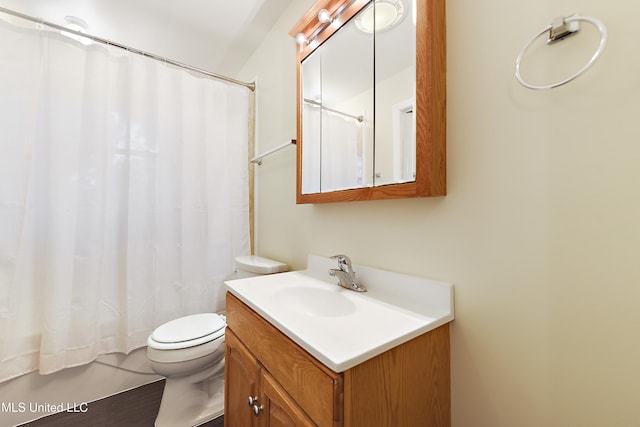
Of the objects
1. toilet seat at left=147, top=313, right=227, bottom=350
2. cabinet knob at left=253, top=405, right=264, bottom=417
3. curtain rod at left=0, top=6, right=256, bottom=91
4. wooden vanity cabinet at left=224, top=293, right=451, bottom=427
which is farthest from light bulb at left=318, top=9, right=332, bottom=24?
toilet seat at left=147, top=313, right=227, bottom=350

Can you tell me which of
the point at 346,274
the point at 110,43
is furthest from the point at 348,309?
the point at 110,43

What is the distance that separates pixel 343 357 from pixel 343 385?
6 centimetres

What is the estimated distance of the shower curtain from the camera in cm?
133

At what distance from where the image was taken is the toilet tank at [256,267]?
5.08ft

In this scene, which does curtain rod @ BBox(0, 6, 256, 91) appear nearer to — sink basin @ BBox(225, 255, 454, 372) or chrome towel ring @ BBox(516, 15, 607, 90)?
sink basin @ BBox(225, 255, 454, 372)

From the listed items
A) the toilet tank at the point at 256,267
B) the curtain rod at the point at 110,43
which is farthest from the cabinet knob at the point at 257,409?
the curtain rod at the point at 110,43

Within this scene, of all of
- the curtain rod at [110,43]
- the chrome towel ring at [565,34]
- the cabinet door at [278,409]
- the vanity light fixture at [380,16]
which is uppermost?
the curtain rod at [110,43]

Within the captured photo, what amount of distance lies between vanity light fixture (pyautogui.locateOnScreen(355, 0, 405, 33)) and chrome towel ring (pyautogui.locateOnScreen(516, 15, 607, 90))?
457 millimetres

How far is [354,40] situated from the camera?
1.10 m

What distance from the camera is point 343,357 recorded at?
21.6 inches

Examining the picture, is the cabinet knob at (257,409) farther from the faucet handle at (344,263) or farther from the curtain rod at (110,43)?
the curtain rod at (110,43)

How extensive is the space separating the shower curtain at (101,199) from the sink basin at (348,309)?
2.80 ft

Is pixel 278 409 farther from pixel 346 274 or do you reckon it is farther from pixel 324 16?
pixel 324 16

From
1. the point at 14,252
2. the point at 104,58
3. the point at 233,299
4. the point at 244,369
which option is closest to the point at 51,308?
the point at 14,252
